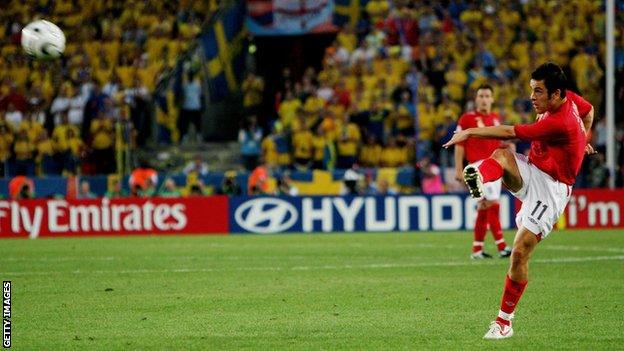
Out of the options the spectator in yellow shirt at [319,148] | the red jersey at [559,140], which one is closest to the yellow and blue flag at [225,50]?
the spectator in yellow shirt at [319,148]

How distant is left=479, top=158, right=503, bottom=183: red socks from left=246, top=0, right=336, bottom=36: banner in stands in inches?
810

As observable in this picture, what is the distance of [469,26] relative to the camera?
29.2m

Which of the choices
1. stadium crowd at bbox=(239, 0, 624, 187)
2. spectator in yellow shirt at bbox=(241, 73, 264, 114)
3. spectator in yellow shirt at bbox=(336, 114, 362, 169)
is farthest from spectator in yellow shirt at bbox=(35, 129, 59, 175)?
spectator in yellow shirt at bbox=(336, 114, 362, 169)

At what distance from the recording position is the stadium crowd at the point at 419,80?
2698cm

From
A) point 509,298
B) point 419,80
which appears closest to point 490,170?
point 509,298

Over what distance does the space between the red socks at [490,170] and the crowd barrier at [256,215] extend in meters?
15.2

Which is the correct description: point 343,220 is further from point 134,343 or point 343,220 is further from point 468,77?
point 134,343

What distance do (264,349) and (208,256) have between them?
376 inches

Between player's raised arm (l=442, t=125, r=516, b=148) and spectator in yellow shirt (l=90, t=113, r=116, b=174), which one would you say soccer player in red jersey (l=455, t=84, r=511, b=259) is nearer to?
player's raised arm (l=442, t=125, r=516, b=148)

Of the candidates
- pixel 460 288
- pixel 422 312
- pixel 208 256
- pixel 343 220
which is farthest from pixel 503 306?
pixel 343 220

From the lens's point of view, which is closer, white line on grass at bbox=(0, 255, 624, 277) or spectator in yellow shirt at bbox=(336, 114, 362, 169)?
white line on grass at bbox=(0, 255, 624, 277)

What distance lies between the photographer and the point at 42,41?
16.6m

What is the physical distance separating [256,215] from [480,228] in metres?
8.71

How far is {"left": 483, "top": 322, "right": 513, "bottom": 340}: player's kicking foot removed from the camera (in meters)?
9.41
